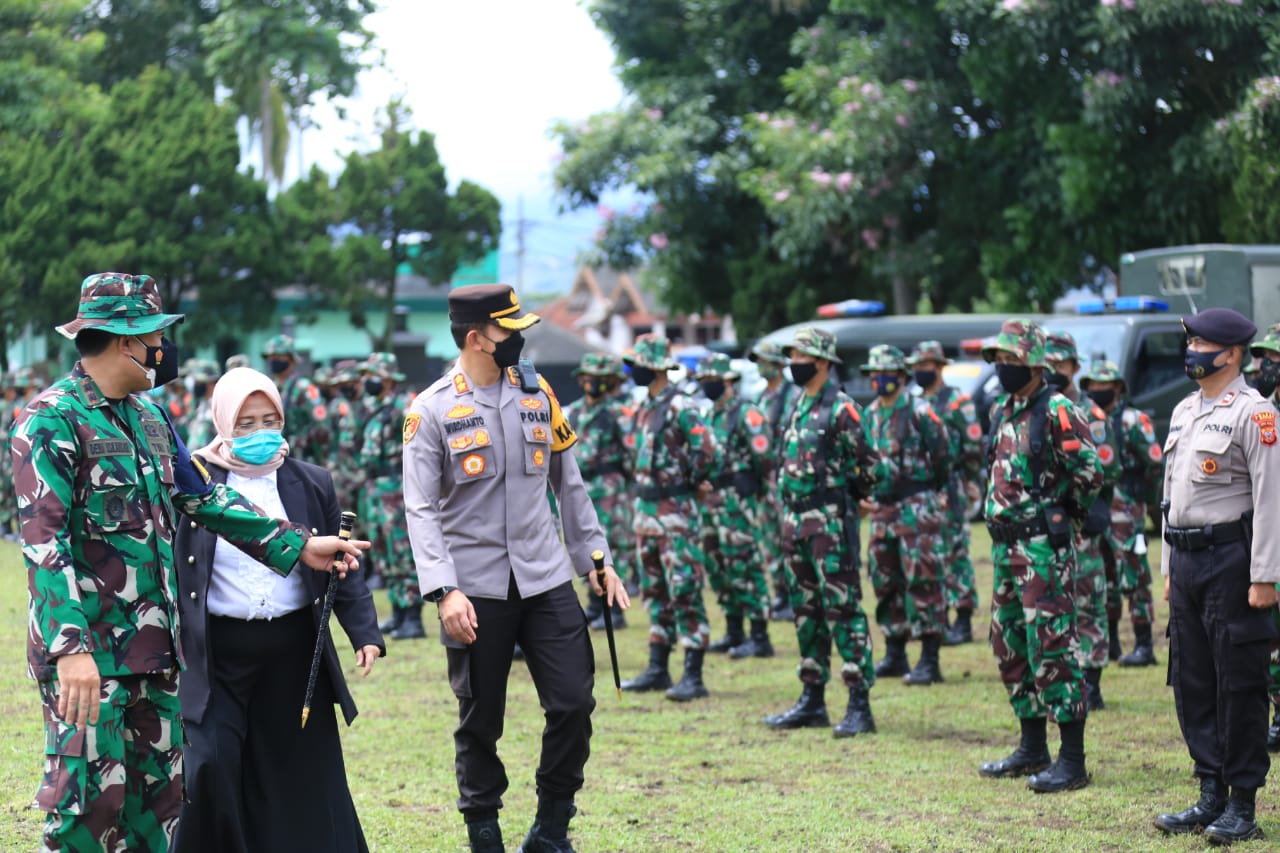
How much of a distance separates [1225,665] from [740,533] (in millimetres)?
5229

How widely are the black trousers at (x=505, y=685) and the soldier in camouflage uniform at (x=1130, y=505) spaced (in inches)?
205

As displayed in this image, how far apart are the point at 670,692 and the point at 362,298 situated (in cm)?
2464

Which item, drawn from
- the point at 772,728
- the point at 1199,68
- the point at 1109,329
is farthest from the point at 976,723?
the point at 1199,68

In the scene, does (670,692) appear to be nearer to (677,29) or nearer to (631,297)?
(677,29)

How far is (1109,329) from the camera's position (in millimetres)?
17438

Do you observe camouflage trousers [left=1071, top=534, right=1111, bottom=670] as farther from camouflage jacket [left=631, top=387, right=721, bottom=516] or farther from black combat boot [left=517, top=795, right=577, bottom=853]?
black combat boot [left=517, top=795, right=577, bottom=853]

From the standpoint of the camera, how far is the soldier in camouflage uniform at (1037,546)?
6.84 m

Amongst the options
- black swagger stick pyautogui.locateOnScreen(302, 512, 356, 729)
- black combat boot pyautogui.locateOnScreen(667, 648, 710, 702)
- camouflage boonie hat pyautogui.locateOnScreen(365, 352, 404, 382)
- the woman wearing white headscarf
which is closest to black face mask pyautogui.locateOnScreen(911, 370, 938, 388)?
black combat boot pyautogui.locateOnScreen(667, 648, 710, 702)

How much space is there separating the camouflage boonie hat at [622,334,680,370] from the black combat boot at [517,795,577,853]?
459 centimetres

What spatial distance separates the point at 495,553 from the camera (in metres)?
5.68

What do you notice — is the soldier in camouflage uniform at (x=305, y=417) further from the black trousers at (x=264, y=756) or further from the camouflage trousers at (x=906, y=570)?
the black trousers at (x=264, y=756)

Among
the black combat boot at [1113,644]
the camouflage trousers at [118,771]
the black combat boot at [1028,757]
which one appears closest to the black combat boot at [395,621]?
the black combat boot at [1113,644]

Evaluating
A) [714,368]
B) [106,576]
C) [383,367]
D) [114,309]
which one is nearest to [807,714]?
[714,368]

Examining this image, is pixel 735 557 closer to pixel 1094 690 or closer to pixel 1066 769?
pixel 1094 690
